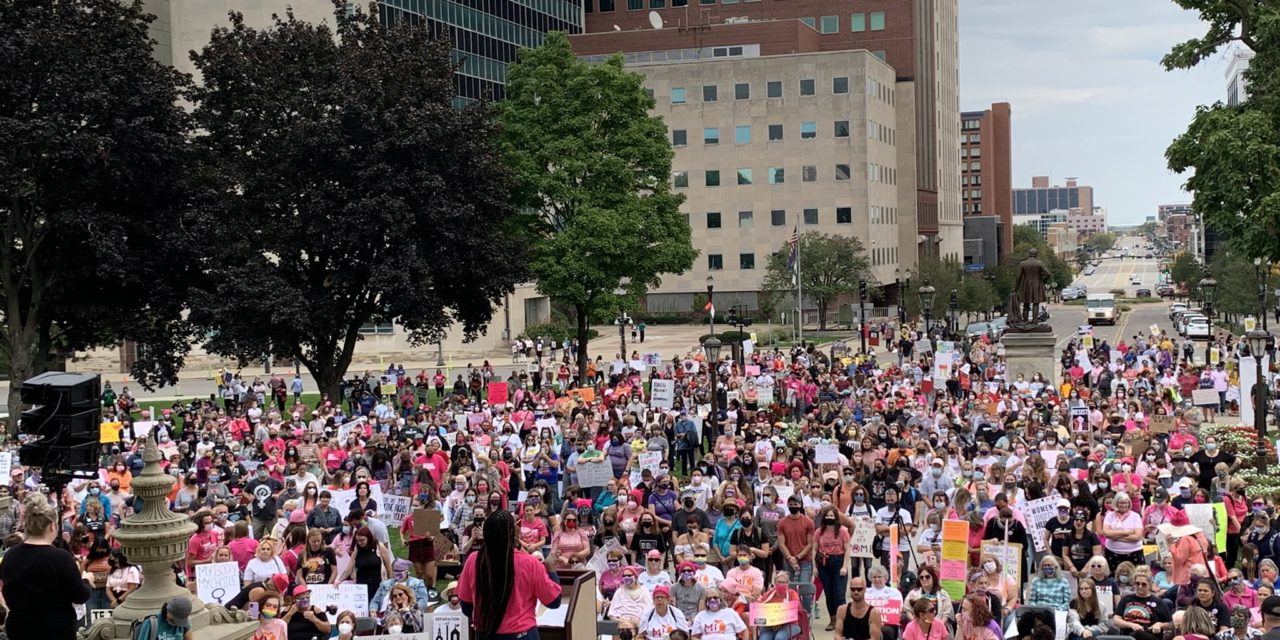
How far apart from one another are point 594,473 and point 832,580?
21.6 feet

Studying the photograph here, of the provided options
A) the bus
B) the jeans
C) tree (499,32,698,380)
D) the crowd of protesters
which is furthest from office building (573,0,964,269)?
the jeans

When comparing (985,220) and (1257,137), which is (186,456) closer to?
(1257,137)

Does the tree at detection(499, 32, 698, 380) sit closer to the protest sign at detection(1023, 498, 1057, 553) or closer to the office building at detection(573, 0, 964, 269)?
the protest sign at detection(1023, 498, 1057, 553)

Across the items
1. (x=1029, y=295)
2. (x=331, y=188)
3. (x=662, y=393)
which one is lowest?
(x=662, y=393)

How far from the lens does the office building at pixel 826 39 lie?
369ft

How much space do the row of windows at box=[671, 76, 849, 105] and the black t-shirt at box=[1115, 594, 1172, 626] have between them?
3637 inches

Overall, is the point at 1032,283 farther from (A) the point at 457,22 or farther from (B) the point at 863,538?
(A) the point at 457,22

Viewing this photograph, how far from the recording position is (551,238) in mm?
53938

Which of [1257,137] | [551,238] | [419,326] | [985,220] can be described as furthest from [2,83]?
[985,220]

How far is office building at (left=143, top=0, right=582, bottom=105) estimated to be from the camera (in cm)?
8125

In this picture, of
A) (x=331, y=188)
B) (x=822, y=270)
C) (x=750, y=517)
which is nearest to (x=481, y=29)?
(x=822, y=270)

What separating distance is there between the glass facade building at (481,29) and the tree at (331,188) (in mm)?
41342

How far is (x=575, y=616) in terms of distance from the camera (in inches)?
418

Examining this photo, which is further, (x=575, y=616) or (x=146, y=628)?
(x=575, y=616)
